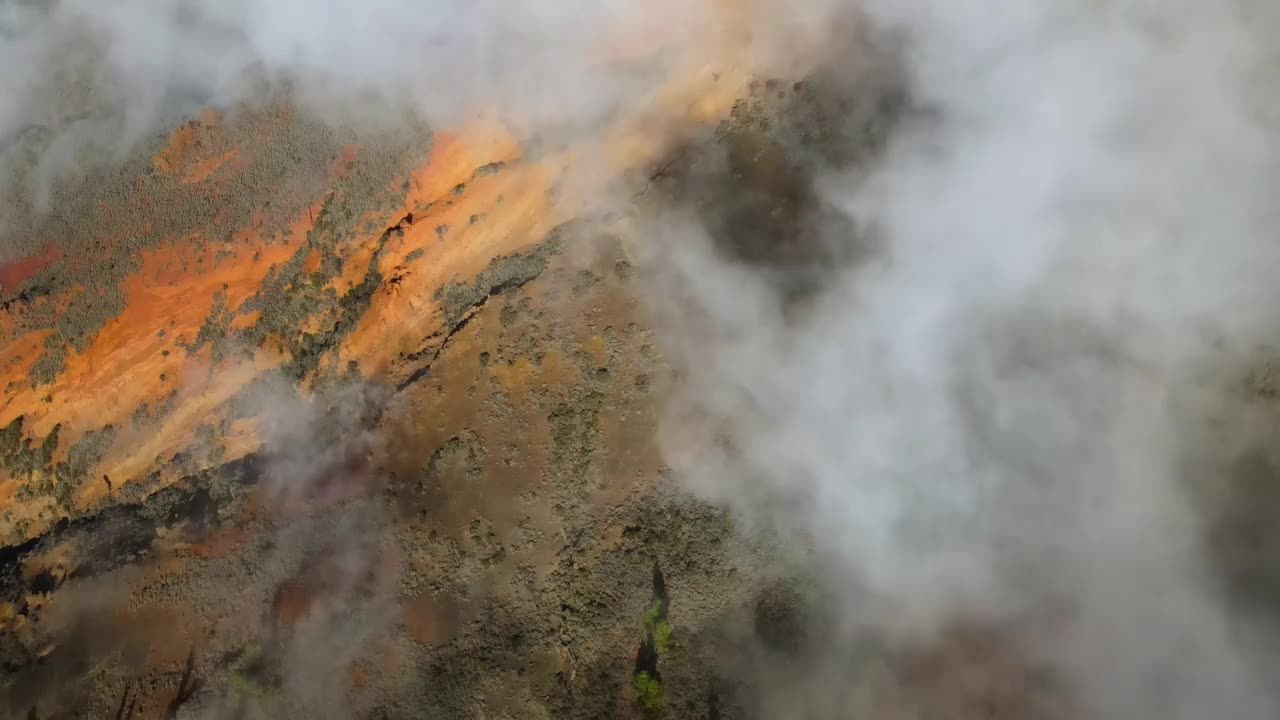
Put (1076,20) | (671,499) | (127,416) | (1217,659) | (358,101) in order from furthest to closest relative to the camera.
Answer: (358,101) → (127,416) → (1076,20) → (671,499) → (1217,659)

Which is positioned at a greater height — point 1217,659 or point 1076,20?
point 1076,20

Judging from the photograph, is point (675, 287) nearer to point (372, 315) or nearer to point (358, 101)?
point (372, 315)

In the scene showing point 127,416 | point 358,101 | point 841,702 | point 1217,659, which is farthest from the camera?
point 358,101

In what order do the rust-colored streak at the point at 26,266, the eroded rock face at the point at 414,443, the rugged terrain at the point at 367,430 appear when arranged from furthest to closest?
the rust-colored streak at the point at 26,266 < the rugged terrain at the point at 367,430 < the eroded rock face at the point at 414,443

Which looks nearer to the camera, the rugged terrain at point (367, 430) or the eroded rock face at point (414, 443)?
the eroded rock face at point (414, 443)

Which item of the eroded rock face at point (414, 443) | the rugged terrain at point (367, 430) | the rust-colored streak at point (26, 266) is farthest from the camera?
the rust-colored streak at point (26, 266)

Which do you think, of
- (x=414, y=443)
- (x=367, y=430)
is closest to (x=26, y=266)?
(x=367, y=430)

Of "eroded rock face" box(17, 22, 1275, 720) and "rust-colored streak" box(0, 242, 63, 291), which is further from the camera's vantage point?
"rust-colored streak" box(0, 242, 63, 291)

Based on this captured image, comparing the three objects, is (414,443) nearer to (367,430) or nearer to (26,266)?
(367,430)

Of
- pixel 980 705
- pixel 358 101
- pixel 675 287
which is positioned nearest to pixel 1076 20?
pixel 675 287

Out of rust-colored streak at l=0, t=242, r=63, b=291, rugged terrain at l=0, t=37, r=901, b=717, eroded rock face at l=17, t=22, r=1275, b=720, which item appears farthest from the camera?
rust-colored streak at l=0, t=242, r=63, b=291

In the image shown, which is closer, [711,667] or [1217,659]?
[1217,659]
